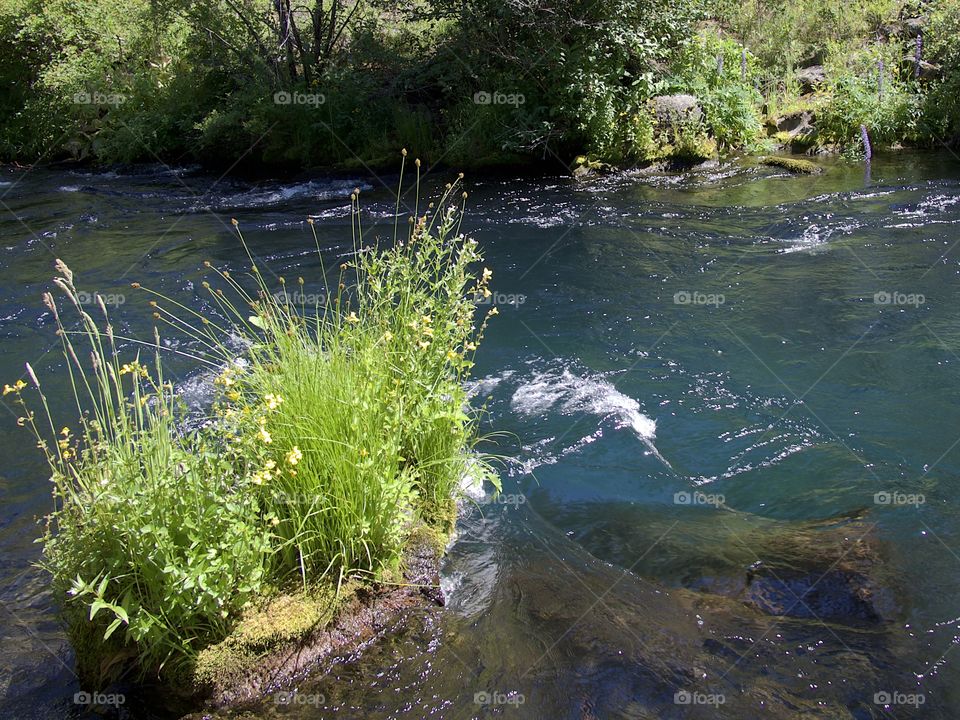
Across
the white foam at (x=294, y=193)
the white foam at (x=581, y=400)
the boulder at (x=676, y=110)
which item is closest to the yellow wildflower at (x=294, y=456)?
the white foam at (x=581, y=400)

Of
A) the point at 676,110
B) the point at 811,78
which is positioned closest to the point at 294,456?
the point at 676,110

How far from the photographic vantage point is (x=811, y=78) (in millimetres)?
15648

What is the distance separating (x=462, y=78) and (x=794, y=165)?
20.5ft

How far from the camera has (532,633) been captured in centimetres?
378

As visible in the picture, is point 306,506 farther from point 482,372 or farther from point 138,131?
point 138,131

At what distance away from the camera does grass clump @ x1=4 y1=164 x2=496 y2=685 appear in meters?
3.22

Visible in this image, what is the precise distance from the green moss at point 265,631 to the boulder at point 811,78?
15.0 metres

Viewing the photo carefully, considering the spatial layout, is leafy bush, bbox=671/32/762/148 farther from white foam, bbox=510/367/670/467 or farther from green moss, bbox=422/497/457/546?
green moss, bbox=422/497/457/546

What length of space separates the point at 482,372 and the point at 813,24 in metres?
14.0

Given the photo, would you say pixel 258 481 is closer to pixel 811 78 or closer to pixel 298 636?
pixel 298 636

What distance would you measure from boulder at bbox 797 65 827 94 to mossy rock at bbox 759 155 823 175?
2668mm

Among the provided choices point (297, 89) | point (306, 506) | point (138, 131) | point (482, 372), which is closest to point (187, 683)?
point (306, 506)

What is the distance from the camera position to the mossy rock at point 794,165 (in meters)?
12.9

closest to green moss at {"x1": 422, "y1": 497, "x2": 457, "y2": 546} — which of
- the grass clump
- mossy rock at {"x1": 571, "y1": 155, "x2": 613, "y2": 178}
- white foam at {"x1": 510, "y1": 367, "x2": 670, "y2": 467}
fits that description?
the grass clump
